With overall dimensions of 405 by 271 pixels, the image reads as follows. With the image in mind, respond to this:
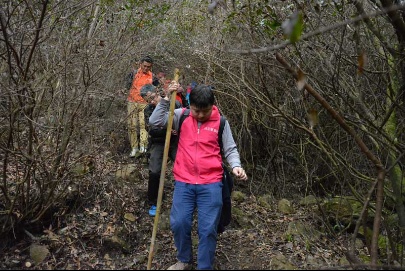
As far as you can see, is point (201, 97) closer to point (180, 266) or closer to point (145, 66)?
point (180, 266)

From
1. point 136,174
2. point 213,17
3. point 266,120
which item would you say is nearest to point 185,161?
point 136,174

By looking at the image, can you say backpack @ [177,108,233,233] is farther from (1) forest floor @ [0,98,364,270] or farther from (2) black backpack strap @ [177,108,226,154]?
(1) forest floor @ [0,98,364,270]

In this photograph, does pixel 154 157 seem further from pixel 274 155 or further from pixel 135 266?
pixel 274 155

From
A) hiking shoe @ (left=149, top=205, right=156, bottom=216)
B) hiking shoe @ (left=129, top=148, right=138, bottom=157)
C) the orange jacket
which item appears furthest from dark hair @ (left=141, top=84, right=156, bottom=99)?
hiking shoe @ (left=149, top=205, right=156, bottom=216)

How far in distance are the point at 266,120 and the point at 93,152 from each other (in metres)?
3.15

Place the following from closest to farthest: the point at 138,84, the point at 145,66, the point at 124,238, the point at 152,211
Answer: the point at 124,238, the point at 152,211, the point at 138,84, the point at 145,66

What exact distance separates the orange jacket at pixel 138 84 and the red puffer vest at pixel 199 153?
1870 millimetres

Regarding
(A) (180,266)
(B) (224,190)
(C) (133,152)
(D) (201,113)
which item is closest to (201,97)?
(D) (201,113)

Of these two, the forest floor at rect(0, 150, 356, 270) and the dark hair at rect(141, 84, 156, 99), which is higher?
the dark hair at rect(141, 84, 156, 99)

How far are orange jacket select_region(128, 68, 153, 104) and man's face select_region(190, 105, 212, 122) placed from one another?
1872 mm

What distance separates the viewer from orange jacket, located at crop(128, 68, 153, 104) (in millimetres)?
5562

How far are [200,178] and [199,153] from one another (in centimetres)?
22

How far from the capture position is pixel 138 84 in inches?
236

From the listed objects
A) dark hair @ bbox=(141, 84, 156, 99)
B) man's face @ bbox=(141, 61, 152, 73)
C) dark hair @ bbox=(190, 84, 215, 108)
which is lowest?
dark hair @ bbox=(190, 84, 215, 108)
